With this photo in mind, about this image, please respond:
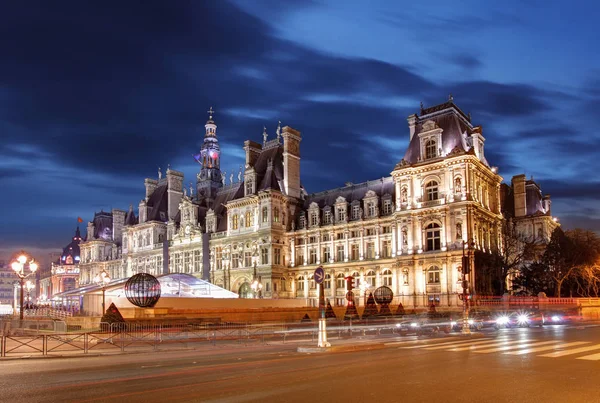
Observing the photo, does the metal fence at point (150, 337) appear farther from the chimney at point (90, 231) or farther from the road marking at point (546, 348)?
the chimney at point (90, 231)

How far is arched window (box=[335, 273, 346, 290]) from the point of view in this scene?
2620 inches

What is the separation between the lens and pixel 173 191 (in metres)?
89.4

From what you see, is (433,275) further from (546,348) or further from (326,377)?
(326,377)

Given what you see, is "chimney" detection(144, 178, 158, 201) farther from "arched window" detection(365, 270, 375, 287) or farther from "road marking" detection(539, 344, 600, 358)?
"road marking" detection(539, 344, 600, 358)

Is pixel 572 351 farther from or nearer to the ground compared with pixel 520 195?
nearer to the ground

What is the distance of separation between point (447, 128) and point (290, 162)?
2223 cm

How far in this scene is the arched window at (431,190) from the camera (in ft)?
188

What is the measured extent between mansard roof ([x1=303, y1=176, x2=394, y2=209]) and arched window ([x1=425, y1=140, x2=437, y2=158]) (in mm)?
7522

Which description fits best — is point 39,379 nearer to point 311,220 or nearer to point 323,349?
point 323,349

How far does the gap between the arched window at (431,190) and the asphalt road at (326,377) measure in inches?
1441

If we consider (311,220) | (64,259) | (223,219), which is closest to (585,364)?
(311,220)

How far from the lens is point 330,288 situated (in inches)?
2655

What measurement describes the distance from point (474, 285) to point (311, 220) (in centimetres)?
2380

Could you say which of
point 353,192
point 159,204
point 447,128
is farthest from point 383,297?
point 159,204
